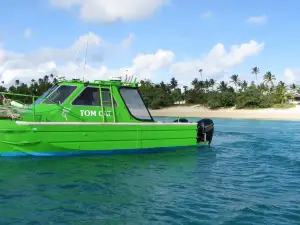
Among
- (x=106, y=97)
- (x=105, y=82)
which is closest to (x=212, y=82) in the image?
(x=105, y=82)

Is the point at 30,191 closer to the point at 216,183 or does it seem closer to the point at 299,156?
the point at 216,183

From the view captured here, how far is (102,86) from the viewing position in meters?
11.7

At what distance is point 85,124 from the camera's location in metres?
10.6

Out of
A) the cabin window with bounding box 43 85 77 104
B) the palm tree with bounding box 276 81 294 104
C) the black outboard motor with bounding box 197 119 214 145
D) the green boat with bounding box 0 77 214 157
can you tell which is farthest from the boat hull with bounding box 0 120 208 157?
the palm tree with bounding box 276 81 294 104

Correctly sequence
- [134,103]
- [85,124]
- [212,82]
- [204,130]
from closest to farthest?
[85,124], [134,103], [204,130], [212,82]

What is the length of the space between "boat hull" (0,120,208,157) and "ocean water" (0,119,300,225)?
13.5 inches

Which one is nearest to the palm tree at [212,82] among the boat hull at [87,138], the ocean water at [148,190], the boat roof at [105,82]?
the boat hull at [87,138]

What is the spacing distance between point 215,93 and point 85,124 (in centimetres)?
7427

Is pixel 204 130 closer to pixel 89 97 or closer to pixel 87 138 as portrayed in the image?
pixel 89 97

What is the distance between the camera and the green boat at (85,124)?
32.4 ft

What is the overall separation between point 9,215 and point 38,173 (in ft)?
9.71

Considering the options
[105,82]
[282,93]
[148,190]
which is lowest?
[148,190]

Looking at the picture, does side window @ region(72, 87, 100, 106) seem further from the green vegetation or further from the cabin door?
the green vegetation

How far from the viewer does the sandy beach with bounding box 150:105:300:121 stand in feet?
202
